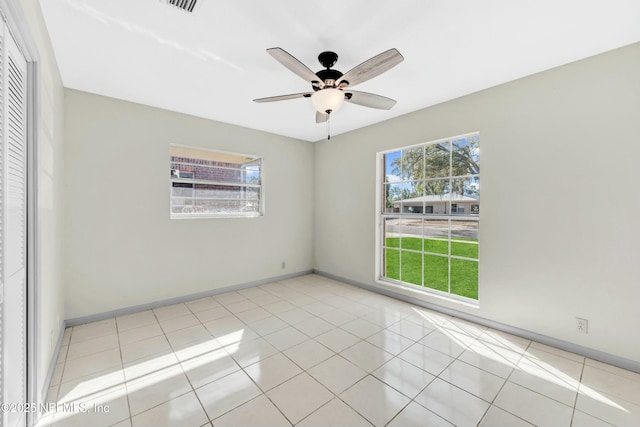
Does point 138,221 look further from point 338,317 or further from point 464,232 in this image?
point 464,232

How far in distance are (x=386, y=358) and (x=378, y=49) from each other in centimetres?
261

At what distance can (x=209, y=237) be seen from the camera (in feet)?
12.6

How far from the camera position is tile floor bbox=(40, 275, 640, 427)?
1.67 meters

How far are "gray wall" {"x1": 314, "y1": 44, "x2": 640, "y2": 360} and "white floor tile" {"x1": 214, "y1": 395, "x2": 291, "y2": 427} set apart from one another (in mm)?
2405

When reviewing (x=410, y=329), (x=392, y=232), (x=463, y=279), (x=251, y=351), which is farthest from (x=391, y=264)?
(x=251, y=351)

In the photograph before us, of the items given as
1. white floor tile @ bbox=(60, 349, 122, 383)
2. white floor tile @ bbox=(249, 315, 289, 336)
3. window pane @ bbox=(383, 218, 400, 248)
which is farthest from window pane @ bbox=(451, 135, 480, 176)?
white floor tile @ bbox=(60, 349, 122, 383)

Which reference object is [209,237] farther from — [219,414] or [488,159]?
[488,159]

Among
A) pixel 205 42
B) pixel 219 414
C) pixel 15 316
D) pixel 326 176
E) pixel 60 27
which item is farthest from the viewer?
pixel 326 176

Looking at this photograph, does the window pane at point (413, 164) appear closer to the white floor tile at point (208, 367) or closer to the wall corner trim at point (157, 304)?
the wall corner trim at point (157, 304)

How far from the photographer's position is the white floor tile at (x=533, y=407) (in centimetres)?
163

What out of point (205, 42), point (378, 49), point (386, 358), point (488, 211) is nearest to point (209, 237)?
point (205, 42)

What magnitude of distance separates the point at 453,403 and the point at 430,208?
227 centimetres

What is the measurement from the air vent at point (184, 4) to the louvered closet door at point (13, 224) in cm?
84

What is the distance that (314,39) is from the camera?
79.2 inches
